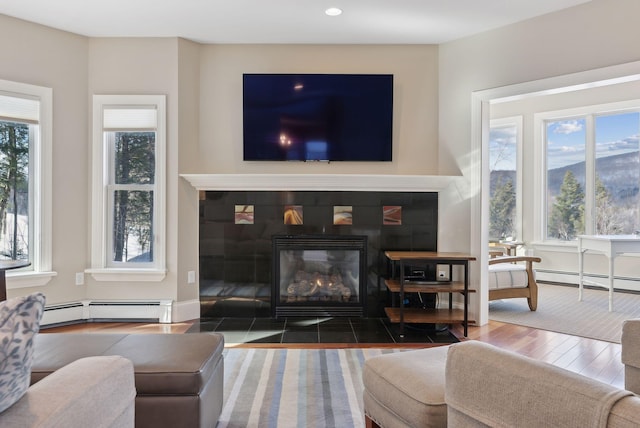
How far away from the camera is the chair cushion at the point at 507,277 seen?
4.18 m

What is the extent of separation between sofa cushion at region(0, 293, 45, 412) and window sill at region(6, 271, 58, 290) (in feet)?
10.0

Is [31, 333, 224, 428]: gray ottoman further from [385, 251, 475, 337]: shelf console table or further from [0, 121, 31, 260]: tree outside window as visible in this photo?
[0, 121, 31, 260]: tree outside window

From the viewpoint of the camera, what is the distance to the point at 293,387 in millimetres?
2430

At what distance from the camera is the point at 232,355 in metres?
2.98

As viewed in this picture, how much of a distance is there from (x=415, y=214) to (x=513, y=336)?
4.55 ft

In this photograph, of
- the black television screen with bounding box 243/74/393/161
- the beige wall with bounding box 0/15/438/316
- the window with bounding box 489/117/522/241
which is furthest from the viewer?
the window with bounding box 489/117/522/241

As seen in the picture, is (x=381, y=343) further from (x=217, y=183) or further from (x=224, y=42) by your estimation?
(x=224, y=42)

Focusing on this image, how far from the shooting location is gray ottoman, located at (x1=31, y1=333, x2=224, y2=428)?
1.64 metres

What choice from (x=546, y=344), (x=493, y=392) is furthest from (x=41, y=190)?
(x=546, y=344)

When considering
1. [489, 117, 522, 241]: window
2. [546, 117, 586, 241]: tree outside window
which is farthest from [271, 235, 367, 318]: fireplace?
[546, 117, 586, 241]: tree outside window

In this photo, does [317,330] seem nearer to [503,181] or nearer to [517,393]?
[517,393]

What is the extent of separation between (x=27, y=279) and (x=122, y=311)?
32.7 inches

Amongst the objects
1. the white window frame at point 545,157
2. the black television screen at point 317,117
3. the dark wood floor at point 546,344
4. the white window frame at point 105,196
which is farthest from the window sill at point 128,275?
the white window frame at point 545,157

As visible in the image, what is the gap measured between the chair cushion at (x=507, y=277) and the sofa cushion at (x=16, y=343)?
399 centimetres
